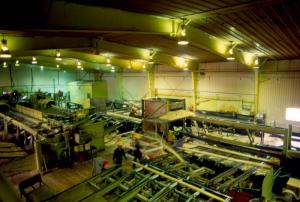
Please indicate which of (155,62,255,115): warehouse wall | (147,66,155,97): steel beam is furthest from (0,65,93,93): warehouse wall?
(155,62,255,115): warehouse wall

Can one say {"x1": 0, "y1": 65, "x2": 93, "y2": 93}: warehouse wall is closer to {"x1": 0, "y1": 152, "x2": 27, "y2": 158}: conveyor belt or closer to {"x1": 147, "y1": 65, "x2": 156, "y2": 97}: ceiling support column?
{"x1": 147, "y1": 65, "x2": 156, "y2": 97}: ceiling support column

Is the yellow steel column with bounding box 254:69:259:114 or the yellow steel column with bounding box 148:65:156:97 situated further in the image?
the yellow steel column with bounding box 148:65:156:97

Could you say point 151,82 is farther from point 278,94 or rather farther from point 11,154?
point 11,154

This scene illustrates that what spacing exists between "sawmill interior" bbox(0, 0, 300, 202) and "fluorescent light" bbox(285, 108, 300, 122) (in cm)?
7

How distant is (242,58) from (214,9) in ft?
22.6

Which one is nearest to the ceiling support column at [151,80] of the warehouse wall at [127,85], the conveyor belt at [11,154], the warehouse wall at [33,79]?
the warehouse wall at [127,85]

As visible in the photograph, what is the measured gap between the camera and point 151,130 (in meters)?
11.1

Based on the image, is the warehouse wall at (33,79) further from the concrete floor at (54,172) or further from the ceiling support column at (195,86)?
the ceiling support column at (195,86)

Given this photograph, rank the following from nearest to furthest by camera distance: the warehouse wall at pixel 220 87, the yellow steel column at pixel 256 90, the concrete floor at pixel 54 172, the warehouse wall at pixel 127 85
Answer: the concrete floor at pixel 54 172 < the yellow steel column at pixel 256 90 < the warehouse wall at pixel 220 87 < the warehouse wall at pixel 127 85

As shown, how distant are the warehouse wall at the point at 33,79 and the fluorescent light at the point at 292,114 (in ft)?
77.4

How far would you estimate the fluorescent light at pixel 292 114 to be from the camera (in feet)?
40.8

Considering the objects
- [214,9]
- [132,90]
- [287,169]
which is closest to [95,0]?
[214,9]

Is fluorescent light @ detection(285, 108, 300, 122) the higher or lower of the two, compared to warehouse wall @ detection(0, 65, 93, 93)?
lower

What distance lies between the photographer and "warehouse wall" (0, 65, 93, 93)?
2231cm
